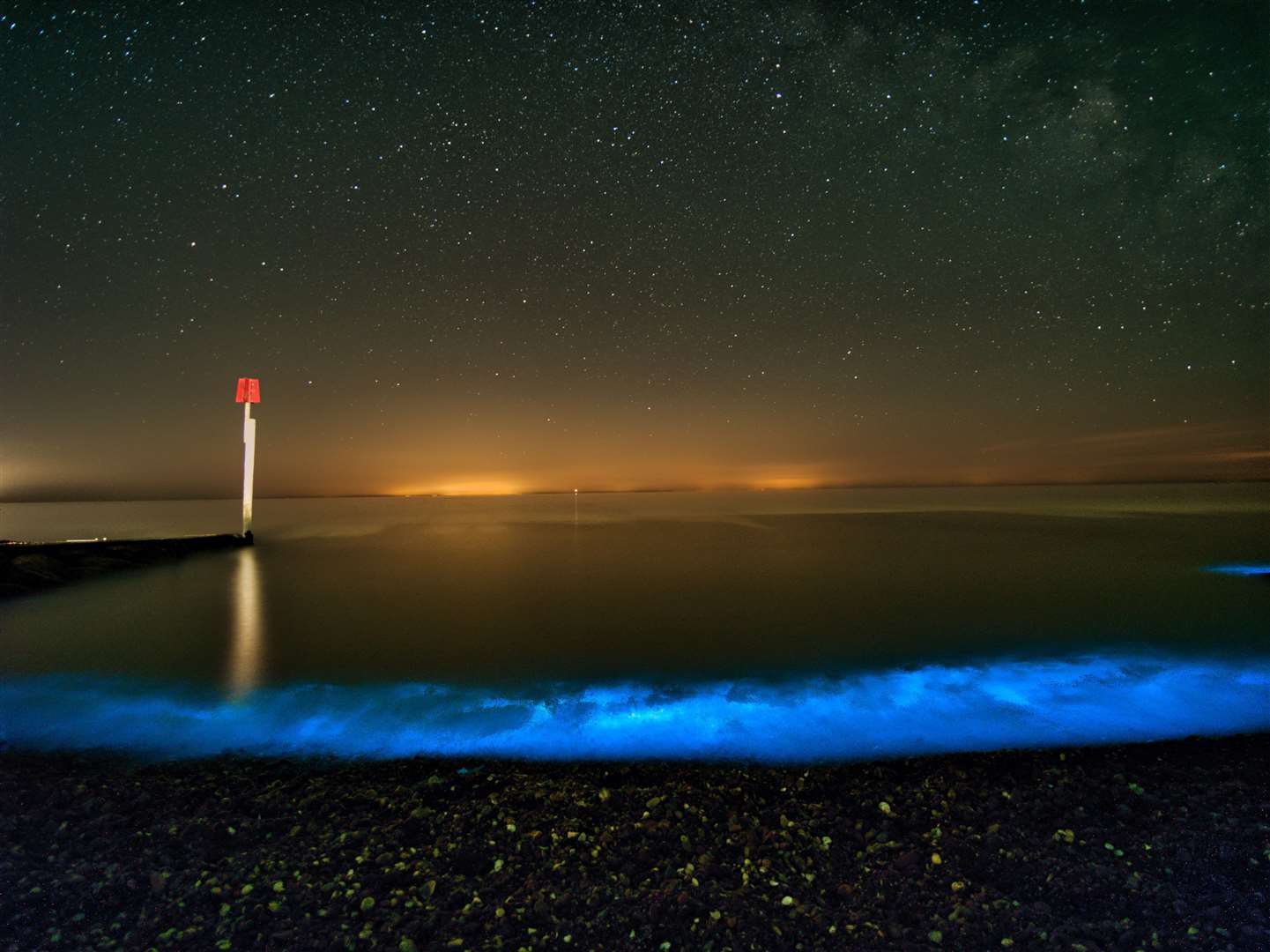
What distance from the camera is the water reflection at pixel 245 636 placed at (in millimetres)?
8305

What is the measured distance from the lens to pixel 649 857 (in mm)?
3740

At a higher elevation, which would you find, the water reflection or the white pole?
the white pole

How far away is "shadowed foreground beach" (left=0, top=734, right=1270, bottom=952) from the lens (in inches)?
122

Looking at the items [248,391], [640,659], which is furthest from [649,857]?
[248,391]

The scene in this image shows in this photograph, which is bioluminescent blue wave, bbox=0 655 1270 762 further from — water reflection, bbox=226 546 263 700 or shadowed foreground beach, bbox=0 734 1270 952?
shadowed foreground beach, bbox=0 734 1270 952

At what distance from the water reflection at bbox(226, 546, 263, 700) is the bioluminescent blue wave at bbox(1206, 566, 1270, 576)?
80.4ft

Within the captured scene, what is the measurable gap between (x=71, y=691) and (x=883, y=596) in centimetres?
1471

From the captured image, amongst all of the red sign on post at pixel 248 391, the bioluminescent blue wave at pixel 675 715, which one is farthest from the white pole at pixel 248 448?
the bioluminescent blue wave at pixel 675 715

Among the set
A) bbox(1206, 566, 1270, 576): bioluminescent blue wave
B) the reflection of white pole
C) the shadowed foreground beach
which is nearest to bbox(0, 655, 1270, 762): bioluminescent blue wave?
the reflection of white pole

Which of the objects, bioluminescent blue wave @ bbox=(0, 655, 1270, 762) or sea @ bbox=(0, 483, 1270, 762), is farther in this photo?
sea @ bbox=(0, 483, 1270, 762)

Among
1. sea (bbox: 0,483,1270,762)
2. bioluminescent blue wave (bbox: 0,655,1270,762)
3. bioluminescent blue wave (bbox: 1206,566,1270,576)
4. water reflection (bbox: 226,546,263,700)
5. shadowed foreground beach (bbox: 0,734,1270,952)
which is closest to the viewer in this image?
shadowed foreground beach (bbox: 0,734,1270,952)

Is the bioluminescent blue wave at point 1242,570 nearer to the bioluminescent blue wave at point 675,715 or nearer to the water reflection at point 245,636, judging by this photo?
the bioluminescent blue wave at point 675,715

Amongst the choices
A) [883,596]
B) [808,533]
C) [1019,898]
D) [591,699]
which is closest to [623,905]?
[1019,898]

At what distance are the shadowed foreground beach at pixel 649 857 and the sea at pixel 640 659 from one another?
85 centimetres
